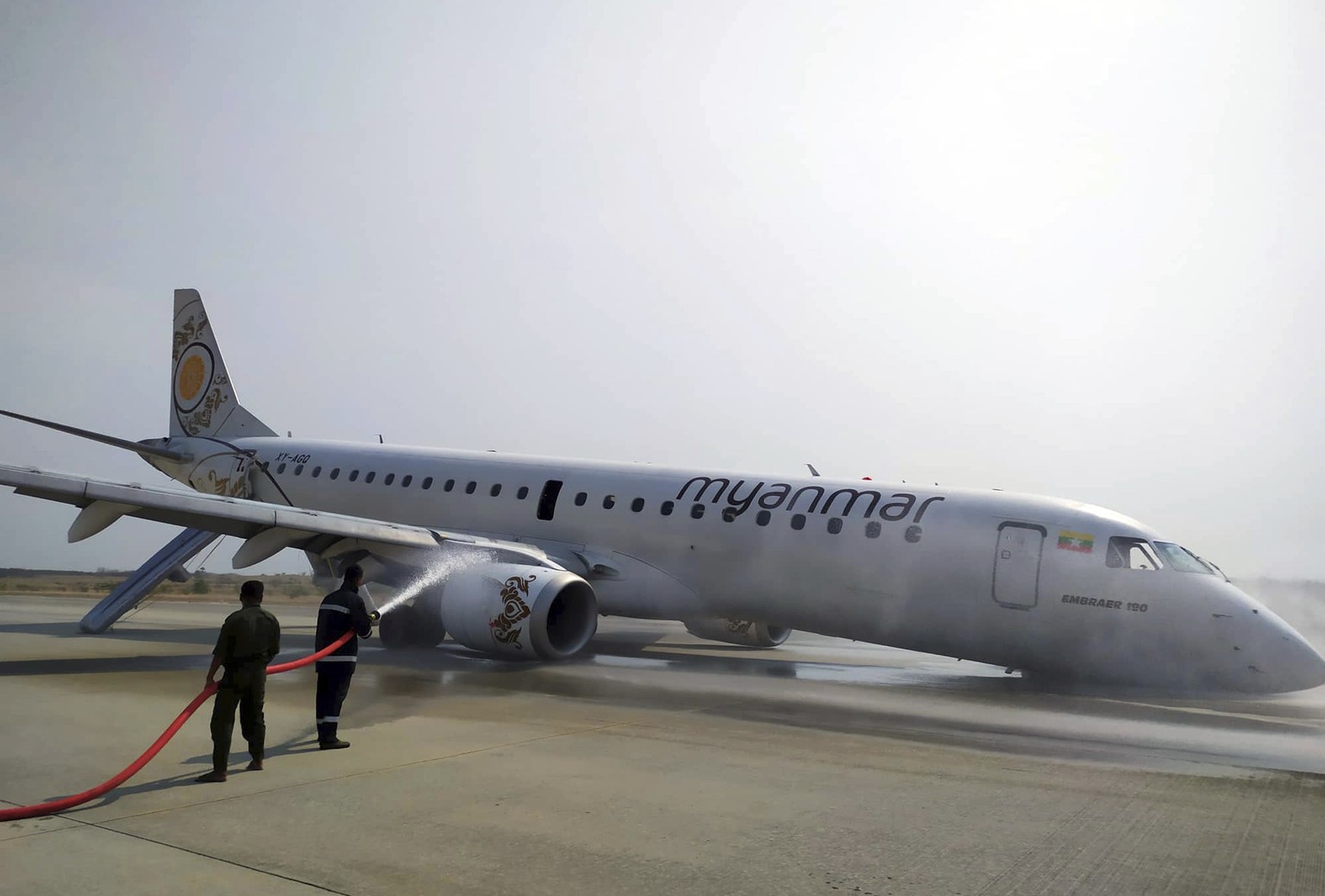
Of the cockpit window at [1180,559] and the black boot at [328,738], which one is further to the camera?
the cockpit window at [1180,559]

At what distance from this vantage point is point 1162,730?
10.6 metres

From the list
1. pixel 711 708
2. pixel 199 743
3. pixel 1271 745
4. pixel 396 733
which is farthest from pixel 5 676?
pixel 1271 745

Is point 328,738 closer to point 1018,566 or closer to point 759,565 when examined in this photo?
point 759,565

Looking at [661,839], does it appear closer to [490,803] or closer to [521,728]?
[490,803]

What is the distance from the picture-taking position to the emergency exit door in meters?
13.7

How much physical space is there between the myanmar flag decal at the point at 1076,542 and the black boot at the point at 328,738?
382 inches

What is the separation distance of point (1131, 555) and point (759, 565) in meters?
5.24

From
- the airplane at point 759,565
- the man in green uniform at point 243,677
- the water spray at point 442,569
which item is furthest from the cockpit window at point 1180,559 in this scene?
the man in green uniform at point 243,677

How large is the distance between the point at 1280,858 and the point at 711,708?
6049 millimetres

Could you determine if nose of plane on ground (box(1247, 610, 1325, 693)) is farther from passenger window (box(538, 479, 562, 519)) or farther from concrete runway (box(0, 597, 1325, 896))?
passenger window (box(538, 479, 562, 519))

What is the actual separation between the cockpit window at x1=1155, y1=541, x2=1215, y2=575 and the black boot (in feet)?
34.1

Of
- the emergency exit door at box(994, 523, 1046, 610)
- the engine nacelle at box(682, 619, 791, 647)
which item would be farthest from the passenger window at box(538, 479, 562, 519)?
the emergency exit door at box(994, 523, 1046, 610)

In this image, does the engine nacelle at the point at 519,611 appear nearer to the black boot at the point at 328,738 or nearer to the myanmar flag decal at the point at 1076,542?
the black boot at the point at 328,738

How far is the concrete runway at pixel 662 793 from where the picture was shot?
5.27 metres
